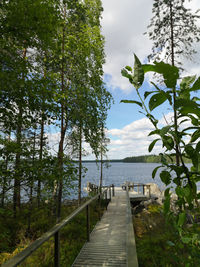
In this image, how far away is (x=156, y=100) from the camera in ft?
2.61

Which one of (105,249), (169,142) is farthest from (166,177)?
(105,249)

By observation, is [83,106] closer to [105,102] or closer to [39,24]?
[105,102]

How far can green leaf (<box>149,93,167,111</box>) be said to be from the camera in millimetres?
779

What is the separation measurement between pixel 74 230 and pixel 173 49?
412 inches

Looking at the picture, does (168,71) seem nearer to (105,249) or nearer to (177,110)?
(177,110)

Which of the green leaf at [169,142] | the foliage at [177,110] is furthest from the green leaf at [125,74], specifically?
the green leaf at [169,142]

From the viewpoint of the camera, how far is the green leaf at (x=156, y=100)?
0.78 meters

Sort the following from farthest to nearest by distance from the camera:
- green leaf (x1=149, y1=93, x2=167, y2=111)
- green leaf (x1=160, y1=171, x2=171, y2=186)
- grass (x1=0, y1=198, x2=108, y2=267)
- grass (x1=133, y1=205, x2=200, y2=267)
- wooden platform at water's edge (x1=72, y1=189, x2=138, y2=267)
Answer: grass (x1=0, y1=198, x2=108, y2=267) < grass (x1=133, y1=205, x2=200, y2=267) < wooden platform at water's edge (x1=72, y1=189, x2=138, y2=267) < green leaf (x1=160, y1=171, x2=171, y2=186) < green leaf (x1=149, y1=93, x2=167, y2=111)

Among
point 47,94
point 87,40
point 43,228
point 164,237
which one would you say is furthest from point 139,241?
point 87,40

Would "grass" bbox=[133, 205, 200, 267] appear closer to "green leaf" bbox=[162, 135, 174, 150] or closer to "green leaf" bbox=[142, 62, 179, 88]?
"green leaf" bbox=[162, 135, 174, 150]

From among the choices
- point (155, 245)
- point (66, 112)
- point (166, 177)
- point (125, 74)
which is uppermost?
point (66, 112)

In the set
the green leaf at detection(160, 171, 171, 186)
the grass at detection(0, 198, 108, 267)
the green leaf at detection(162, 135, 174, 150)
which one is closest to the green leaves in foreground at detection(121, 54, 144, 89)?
the green leaf at detection(162, 135, 174, 150)

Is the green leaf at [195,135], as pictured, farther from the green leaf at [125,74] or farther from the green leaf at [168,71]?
the green leaf at [125,74]

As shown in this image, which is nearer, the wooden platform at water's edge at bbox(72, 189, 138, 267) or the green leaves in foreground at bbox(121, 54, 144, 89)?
the green leaves in foreground at bbox(121, 54, 144, 89)
